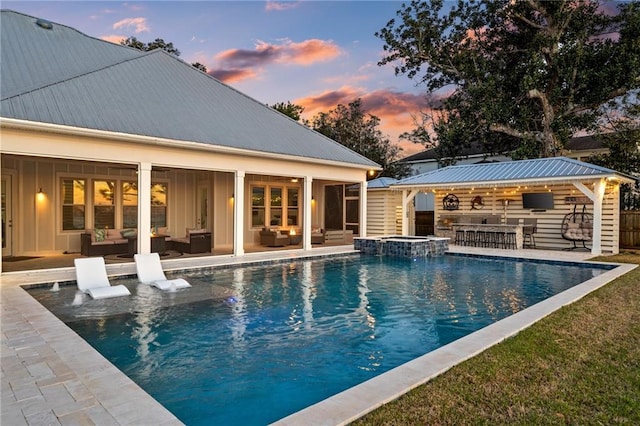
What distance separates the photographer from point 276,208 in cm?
1717

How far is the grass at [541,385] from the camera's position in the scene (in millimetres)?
2951

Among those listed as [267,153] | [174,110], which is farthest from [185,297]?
[174,110]

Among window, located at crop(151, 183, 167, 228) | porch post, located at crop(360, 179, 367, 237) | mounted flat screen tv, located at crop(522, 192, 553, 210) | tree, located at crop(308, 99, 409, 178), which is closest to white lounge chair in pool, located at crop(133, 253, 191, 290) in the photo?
window, located at crop(151, 183, 167, 228)

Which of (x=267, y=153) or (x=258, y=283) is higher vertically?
(x=267, y=153)

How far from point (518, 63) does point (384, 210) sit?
11.6 m

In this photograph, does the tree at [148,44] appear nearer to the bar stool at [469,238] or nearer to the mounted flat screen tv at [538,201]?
the bar stool at [469,238]

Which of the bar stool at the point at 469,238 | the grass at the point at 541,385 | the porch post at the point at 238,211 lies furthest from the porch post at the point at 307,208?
the grass at the point at 541,385

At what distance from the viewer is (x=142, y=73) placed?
13.2m

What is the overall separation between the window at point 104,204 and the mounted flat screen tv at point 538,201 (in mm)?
14733

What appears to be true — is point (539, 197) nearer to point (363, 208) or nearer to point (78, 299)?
point (363, 208)

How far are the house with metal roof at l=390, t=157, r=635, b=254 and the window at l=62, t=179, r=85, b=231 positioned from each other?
1190 cm

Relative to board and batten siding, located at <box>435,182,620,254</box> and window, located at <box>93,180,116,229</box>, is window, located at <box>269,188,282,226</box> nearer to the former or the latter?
window, located at <box>93,180,116,229</box>

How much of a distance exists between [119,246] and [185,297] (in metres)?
5.84

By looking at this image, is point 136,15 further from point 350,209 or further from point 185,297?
point 185,297
